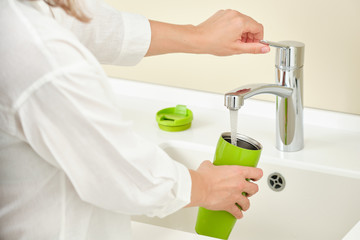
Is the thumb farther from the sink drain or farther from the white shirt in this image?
the white shirt

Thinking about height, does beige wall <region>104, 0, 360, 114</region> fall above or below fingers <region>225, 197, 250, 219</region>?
above

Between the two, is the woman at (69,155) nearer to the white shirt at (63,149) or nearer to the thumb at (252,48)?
the white shirt at (63,149)

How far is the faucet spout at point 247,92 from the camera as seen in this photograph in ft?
2.82

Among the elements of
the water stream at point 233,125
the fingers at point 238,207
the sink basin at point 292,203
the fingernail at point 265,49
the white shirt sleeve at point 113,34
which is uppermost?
the white shirt sleeve at point 113,34

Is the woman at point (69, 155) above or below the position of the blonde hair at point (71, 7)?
below

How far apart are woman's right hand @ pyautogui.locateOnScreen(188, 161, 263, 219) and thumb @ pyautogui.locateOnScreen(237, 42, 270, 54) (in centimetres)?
27

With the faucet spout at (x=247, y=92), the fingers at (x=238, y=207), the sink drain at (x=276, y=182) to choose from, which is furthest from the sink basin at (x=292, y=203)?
the fingers at (x=238, y=207)

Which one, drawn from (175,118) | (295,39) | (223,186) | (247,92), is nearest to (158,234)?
(223,186)

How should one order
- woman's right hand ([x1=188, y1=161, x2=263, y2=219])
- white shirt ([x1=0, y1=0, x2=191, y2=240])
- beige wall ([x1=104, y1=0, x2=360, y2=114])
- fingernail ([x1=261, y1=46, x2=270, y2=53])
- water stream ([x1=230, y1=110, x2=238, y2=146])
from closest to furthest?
1. white shirt ([x1=0, y1=0, x2=191, y2=240])
2. woman's right hand ([x1=188, y1=161, x2=263, y2=219])
3. water stream ([x1=230, y1=110, x2=238, y2=146])
4. fingernail ([x1=261, y1=46, x2=270, y2=53])
5. beige wall ([x1=104, y1=0, x2=360, y2=114])

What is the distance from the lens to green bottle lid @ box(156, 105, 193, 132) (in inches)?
43.9

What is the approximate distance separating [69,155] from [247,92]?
0.42 m

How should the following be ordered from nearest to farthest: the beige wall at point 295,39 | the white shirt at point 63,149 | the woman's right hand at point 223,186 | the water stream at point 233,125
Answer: the white shirt at point 63,149, the woman's right hand at point 223,186, the water stream at point 233,125, the beige wall at point 295,39

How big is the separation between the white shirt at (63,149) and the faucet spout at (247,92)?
0.23m

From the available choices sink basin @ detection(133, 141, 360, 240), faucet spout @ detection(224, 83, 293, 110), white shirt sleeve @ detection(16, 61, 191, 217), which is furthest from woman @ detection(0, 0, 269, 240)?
sink basin @ detection(133, 141, 360, 240)
